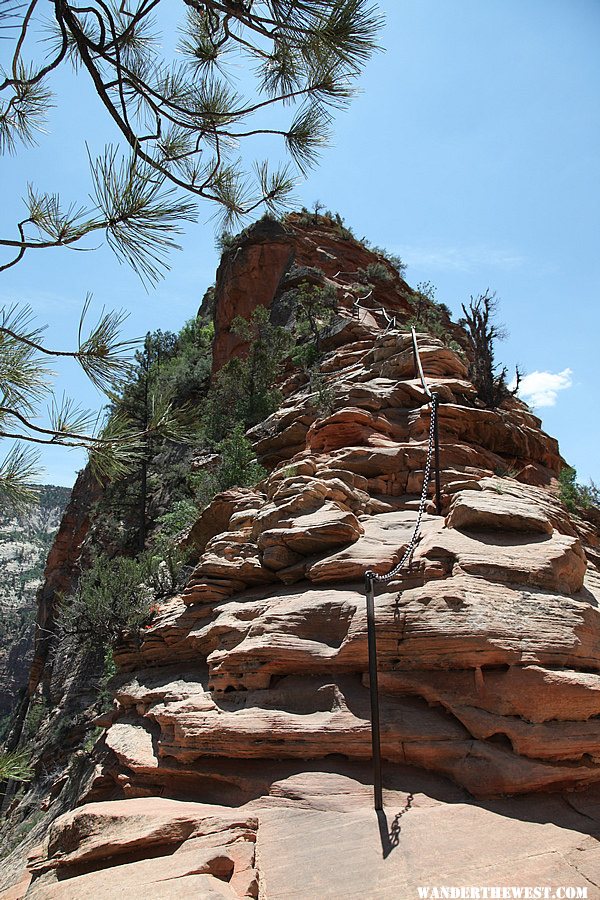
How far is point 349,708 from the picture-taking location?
5262 millimetres

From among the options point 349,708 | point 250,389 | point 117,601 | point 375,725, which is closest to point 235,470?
point 117,601

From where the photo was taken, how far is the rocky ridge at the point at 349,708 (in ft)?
13.5

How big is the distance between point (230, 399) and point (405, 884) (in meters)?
14.6

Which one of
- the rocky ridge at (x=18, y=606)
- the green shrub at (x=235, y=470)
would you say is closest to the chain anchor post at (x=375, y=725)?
the green shrub at (x=235, y=470)

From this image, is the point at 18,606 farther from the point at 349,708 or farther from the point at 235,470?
the point at 349,708

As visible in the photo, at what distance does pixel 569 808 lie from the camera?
475 cm

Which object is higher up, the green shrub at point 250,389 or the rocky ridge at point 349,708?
the green shrub at point 250,389

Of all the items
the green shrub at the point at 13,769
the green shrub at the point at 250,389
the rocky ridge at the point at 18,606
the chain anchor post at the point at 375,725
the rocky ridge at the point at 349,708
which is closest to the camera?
the green shrub at the point at 13,769

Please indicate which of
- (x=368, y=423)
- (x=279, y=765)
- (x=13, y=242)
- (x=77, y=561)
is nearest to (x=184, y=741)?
(x=279, y=765)

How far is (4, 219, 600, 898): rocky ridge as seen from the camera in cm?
411

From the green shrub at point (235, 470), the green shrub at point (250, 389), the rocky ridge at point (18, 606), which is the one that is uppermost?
the green shrub at point (250, 389)

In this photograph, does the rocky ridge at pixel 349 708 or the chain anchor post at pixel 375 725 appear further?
the chain anchor post at pixel 375 725

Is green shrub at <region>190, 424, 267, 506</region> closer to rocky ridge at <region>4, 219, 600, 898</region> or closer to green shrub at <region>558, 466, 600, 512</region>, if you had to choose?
rocky ridge at <region>4, 219, 600, 898</region>

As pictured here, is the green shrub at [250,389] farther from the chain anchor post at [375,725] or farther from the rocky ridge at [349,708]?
the chain anchor post at [375,725]
